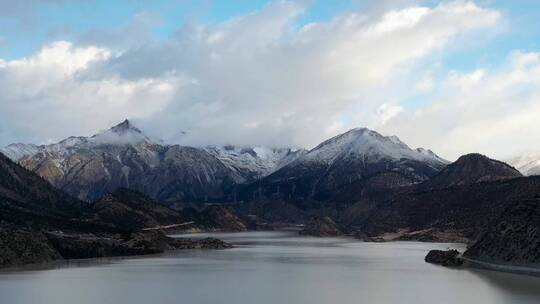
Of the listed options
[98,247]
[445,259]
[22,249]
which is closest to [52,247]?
[22,249]

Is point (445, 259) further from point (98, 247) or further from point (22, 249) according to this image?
point (98, 247)

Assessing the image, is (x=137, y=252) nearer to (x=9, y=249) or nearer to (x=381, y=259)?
(x=9, y=249)

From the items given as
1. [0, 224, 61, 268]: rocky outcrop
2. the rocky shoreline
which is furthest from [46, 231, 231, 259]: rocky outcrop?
[0, 224, 61, 268]: rocky outcrop

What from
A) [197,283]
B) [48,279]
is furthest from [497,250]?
[48,279]

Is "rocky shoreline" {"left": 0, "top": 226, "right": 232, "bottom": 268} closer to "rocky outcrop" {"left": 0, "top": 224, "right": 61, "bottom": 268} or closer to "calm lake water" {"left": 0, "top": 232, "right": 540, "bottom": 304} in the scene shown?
"rocky outcrop" {"left": 0, "top": 224, "right": 61, "bottom": 268}

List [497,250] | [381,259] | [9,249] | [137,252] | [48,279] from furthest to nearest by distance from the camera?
1. [137,252]
2. [381,259]
3. [9,249]
4. [497,250]
5. [48,279]
